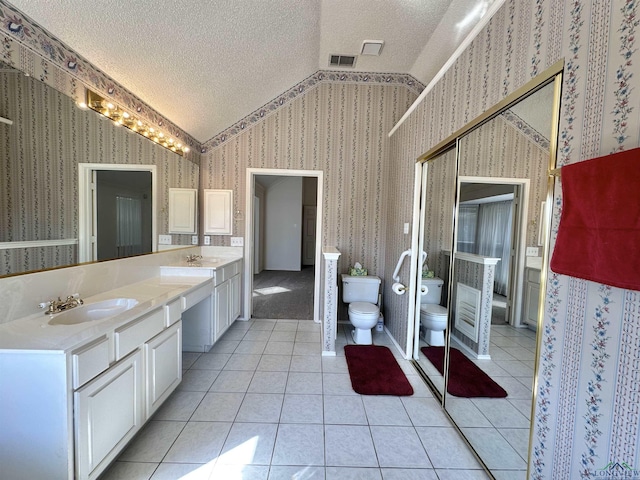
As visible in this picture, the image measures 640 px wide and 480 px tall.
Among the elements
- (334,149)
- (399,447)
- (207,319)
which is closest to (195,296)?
(207,319)

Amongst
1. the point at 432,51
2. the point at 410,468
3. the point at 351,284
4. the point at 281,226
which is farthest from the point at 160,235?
the point at 281,226

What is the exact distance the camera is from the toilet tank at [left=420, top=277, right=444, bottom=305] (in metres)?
2.33

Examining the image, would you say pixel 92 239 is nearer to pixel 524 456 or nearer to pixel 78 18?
pixel 78 18

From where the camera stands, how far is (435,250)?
91.8 inches

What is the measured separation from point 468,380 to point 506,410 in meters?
0.35

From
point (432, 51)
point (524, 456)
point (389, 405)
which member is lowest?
point (389, 405)

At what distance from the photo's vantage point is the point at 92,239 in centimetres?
185

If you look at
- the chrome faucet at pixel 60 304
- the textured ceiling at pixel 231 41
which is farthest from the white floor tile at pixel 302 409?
the textured ceiling at pixel 231 41

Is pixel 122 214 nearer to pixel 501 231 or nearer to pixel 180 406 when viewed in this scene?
pixel 180 406

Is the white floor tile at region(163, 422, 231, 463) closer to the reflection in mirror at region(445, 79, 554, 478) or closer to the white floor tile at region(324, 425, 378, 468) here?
the white floor tile at region(324, 425, 378, 468)

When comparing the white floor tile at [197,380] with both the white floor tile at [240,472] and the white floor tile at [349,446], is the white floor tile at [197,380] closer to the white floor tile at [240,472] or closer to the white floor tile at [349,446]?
the white floor tile at [240,472]

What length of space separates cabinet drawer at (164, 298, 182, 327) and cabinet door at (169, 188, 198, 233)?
1292 millimetres

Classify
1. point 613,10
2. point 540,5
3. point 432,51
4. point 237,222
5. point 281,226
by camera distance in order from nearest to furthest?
1. point 613,10
2. point 540,5
3. point 432,51
4. point 237,222
5. point 281,226

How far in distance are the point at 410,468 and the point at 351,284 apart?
193cm
